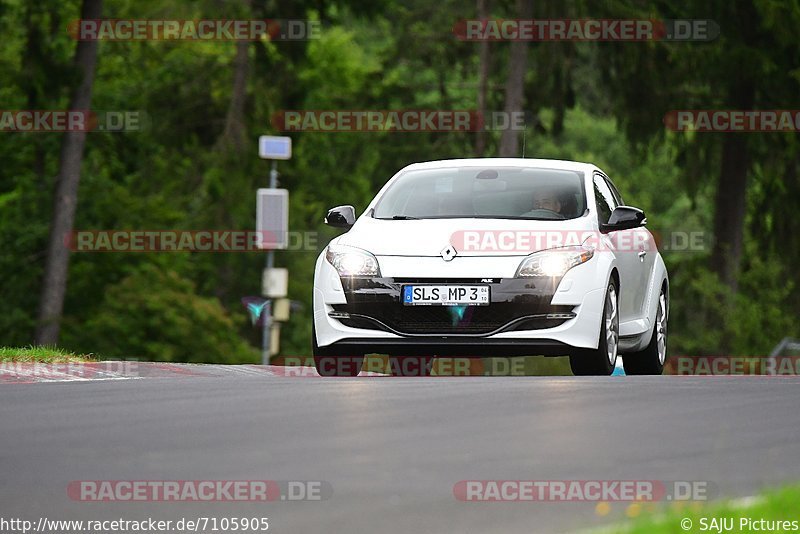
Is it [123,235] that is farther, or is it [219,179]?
[123,235]

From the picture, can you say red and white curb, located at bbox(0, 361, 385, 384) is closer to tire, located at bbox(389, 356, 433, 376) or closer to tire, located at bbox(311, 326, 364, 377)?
tire, located at bbox(311, 326, 364, 377)

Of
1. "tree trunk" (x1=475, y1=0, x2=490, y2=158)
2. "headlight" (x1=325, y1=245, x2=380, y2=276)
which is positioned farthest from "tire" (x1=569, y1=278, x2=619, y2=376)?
"tree trunk" (x1=475, y1=0, x2=490, y2=158)

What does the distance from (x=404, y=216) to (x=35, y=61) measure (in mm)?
24414

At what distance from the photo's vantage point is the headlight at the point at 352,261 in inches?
554

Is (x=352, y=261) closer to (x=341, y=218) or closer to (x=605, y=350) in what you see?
(x=341, y=218)

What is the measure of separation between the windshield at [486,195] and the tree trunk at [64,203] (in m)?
24.8

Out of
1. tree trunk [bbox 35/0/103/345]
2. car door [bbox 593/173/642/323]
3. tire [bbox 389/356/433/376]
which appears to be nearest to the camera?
car door [bbox 593/173/642/323]

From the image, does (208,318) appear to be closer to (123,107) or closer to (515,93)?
(123,107)

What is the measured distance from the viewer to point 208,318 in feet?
166

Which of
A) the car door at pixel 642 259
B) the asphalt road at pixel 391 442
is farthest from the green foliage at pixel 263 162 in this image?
the asphalt road at pixel 391 442

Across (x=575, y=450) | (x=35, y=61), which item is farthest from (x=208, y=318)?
(x=575, y=450)

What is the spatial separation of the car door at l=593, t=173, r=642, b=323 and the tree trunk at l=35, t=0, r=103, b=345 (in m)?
24.8

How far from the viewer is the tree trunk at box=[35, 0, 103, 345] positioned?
3944cm

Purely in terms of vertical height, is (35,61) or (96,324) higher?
(35,61)
